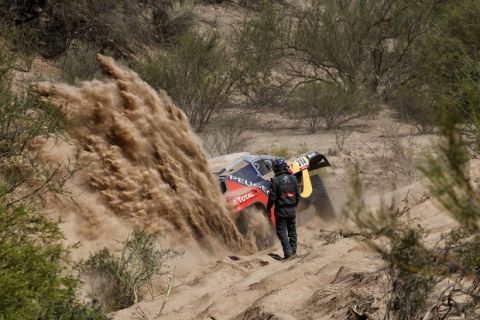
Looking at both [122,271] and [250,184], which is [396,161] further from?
[122,271]

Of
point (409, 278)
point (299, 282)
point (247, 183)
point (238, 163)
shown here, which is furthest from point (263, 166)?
point (409, 278)

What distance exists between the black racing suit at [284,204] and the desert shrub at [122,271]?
2.01 m

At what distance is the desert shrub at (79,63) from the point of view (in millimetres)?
24977

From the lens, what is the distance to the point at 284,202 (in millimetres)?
10336

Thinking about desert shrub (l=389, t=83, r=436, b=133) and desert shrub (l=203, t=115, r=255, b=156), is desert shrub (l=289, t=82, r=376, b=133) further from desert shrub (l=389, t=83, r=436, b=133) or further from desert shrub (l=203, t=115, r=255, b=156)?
desert shrub (l=203, t=115, r=255, b=156)

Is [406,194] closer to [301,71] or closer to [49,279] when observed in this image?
[49,279]

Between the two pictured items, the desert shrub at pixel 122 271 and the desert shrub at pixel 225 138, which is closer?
the desert shrub at pixel 122 271

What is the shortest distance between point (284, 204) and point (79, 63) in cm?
1752

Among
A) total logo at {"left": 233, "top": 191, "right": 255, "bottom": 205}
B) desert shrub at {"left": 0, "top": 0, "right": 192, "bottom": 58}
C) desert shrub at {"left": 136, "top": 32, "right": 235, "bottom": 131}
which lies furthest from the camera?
desert shrub at {"left": 0, "top": 0, "right": 192, "bottom": 58}

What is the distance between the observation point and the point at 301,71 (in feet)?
109

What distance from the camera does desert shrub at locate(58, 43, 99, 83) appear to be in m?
25.0

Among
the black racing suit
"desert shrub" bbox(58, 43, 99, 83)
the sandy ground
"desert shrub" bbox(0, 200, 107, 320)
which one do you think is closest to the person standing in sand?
the black racing suit

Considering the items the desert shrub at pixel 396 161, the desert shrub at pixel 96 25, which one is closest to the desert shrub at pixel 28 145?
the desert shrub at pixel 396 161

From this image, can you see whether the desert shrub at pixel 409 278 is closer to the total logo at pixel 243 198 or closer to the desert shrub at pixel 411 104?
the total logo at pixel 243 198
